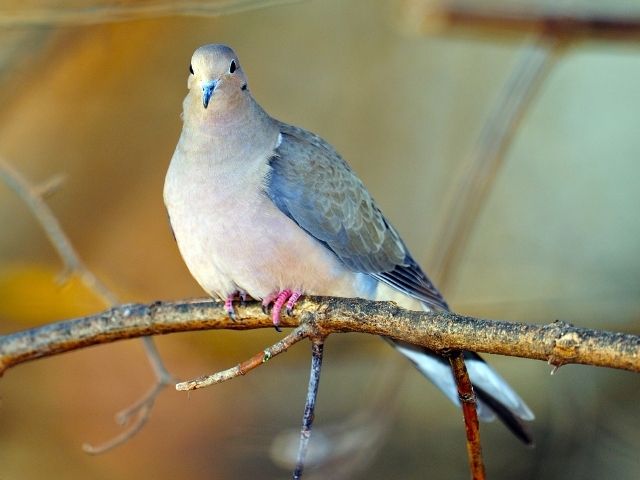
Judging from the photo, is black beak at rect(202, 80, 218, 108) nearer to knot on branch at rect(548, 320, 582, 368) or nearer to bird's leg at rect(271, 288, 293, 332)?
bird's leg at rect(271, 288, 293, 332)

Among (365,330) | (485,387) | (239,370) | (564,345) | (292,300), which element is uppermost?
(292,300)

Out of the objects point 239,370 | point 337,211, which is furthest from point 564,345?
point 337,211

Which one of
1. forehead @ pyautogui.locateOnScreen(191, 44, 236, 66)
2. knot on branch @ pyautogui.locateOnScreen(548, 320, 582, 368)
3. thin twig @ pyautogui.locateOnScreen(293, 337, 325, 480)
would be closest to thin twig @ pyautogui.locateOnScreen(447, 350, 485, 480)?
knot on branch @ pyautogui.locateOnScreen(548, 320, 582, 368)

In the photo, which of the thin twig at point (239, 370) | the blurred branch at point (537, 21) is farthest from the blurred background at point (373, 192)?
the thin twig at point (239, 370)

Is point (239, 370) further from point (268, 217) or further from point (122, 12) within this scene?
point (122, 12)

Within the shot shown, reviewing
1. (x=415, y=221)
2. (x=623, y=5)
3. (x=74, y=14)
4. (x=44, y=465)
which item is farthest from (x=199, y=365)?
(x=623, y=5)

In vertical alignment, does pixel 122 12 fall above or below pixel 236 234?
above

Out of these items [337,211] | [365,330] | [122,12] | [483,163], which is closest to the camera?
[365,330]

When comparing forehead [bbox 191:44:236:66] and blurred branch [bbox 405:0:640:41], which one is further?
blurred branch [bbox 405:0:640:41]
